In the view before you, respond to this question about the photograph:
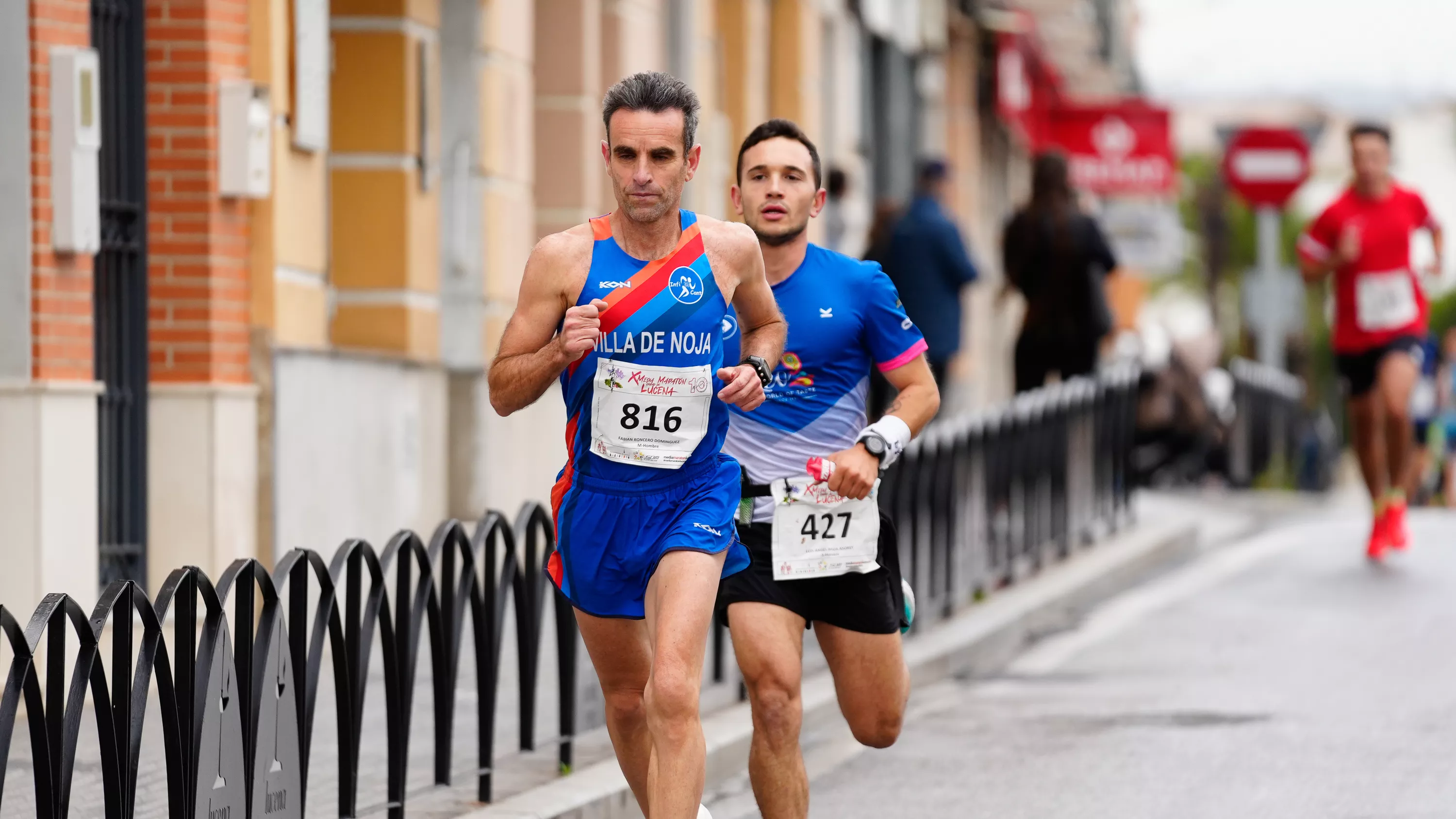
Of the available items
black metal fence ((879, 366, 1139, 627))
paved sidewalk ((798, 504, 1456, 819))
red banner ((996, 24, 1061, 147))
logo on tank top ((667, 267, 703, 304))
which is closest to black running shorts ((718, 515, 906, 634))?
logo on tank top ((667, 267, 703, 304))

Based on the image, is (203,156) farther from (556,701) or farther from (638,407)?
(638,407)

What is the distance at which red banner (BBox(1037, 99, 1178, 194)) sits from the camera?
31.4 metres

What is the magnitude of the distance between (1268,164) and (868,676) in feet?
84.1

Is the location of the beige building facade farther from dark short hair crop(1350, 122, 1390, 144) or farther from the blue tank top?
the blue tank top

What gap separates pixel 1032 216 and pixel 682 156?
32.8 ft

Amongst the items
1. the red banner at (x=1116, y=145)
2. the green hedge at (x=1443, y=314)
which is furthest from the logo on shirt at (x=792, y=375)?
the green hedge at (x=1443, y=314)

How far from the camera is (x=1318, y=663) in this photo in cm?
1146

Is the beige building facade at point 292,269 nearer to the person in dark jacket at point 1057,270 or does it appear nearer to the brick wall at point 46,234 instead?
the brick wall at point 46,234

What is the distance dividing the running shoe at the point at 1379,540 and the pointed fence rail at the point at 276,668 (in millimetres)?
7690

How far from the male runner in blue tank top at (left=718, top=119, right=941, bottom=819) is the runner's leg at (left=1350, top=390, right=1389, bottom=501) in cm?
784

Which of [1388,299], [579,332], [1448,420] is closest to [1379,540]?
[1388,299]

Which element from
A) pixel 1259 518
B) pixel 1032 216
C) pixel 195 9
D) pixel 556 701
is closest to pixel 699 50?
pixel 1032 216

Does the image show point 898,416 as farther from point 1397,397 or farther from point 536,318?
point 1397,397

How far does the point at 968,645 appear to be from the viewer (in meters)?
12.0
